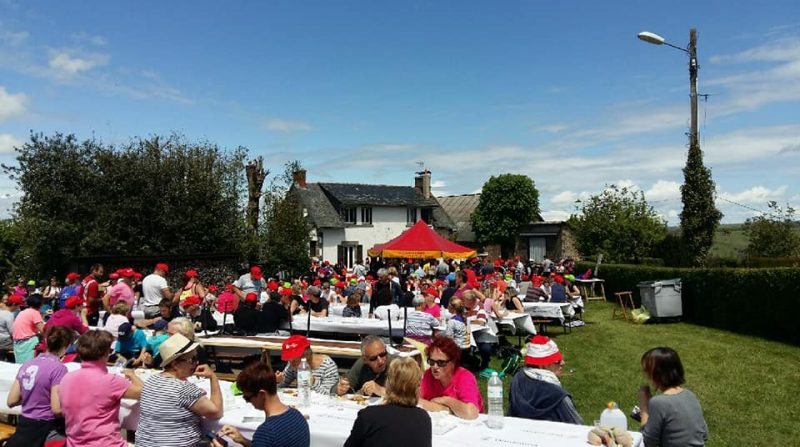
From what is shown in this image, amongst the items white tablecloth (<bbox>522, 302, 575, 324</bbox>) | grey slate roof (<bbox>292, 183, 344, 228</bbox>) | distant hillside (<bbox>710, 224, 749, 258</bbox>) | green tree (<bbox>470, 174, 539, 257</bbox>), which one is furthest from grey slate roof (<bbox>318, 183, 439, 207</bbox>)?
white tablecloth (<bbox>522, 302, 575, 324</bbox>)

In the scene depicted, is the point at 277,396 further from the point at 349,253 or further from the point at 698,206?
the point at 349,253

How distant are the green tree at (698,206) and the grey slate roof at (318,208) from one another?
26.6 meters

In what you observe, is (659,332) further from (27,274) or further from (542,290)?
(27,274)

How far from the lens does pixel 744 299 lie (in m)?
13.7

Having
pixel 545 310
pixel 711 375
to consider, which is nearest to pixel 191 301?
pixel 545 310

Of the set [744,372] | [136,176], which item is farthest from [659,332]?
[136,176]

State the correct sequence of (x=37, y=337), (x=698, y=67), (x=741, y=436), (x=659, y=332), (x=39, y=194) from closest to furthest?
(x=741, y=436) < (x=37, y=337) < (x=659, y=332) < (x=698, y=67) < (x=39, y=194)

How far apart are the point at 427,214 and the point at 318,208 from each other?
10314 mm

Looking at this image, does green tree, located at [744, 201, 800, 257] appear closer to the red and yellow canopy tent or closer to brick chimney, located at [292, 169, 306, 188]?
the red and yellow canopy tent

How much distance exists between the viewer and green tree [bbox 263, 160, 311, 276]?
93.5 feet

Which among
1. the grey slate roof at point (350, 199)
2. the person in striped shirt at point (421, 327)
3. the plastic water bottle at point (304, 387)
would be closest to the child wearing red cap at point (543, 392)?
the plastic water bottle at point (304, 387)

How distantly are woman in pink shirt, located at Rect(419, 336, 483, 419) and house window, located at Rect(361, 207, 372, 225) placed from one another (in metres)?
39.6

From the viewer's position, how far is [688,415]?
4.09 meters

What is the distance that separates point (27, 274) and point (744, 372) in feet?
76.7
